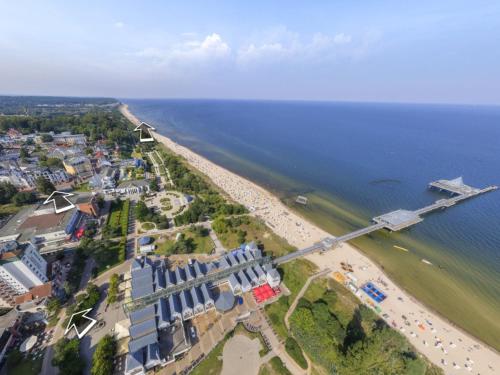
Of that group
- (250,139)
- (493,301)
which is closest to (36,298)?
(493,301)

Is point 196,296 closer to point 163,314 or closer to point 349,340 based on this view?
point 163,314

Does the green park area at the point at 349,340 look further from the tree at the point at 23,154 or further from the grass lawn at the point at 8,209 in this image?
the tree at the point at 23,154

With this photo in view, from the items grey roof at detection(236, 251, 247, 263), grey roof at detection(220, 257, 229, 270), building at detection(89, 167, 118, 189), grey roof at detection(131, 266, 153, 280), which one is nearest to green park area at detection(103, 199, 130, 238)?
building at detection(89, 167, 118, 189)

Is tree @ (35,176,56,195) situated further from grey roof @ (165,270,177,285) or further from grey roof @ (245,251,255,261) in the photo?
grey roof @ (245,251,255,261)

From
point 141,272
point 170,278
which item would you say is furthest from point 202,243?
point 141,272

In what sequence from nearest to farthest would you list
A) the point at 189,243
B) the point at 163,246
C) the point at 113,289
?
the point at 113,289, the point at 163,246, the point at 189,243

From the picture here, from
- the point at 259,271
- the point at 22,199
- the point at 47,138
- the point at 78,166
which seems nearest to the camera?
the point at 259,271

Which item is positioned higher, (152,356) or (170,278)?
(170,278)
